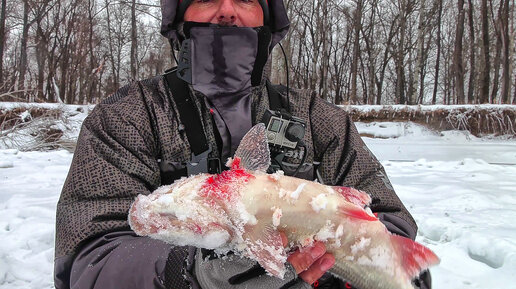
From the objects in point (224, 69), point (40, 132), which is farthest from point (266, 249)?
point (40, 132)

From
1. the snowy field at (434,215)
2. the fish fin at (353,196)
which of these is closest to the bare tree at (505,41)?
the snowy field at (434,215)

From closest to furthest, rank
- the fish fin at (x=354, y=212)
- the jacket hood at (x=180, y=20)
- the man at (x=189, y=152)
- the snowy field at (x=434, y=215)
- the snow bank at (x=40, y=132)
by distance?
the fish fin at (x=354, y=212), the man at (x=189, y=152), the jacket hood at (x=180, y=20), the snowy field at (x=434, y=215), the snow bank at (x=40, y=132)

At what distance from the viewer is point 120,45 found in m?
34.0

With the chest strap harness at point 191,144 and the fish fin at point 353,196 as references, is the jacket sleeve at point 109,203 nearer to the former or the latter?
the chest strap harness at point 191,144

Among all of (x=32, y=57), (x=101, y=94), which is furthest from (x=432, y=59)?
(x=32, y=57)

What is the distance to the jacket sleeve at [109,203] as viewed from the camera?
136cm

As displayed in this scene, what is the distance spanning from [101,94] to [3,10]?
17.2 meters

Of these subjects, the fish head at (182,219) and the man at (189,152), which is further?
the man at (189,152)

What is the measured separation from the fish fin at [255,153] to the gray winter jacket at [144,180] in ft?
0.95

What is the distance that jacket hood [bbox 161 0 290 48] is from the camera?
6.75 feet

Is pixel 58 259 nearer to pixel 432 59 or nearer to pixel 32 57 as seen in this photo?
pixel 32 57

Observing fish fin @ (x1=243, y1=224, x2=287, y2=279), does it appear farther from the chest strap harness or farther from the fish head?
the chest strap harness

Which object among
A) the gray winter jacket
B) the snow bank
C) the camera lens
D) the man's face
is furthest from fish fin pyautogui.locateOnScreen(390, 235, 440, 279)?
the snow bank

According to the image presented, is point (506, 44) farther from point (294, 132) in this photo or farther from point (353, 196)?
point (353, 196)
